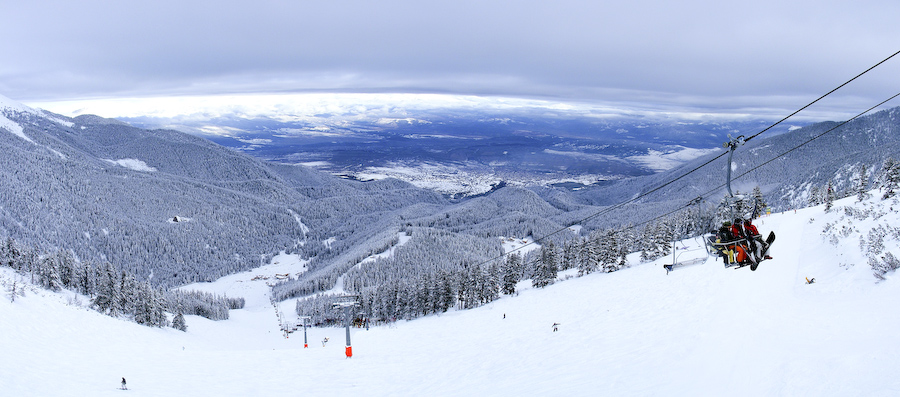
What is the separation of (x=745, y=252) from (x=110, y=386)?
27692 mm

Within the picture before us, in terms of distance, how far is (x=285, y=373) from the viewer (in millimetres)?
24141

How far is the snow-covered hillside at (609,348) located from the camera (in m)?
13.0

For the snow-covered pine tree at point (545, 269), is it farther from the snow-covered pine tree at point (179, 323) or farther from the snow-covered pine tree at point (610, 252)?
the snow-covered pine tree at point (179, 323)

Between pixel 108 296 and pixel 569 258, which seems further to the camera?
pixel 569 258

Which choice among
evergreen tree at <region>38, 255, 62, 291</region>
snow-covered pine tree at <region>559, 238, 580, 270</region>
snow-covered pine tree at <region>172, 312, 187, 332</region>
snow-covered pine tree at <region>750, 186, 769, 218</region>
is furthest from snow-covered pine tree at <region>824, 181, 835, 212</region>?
evergreen tree at <region>38, 255, 62, 291</region>

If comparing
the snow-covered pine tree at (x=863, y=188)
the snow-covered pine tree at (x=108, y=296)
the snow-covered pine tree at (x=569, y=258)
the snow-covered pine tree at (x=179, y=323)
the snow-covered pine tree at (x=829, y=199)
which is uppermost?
the snow-covered pine tree at (x=863, y=188)

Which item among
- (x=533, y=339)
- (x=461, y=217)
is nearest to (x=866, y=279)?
(x=533, y=339)

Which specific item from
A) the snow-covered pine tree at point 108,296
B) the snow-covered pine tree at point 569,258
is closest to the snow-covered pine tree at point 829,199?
the snow-covered pine tree at point 569,258

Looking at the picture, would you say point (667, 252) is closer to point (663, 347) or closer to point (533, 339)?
point (533, 339)

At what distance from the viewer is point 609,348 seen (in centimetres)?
2095

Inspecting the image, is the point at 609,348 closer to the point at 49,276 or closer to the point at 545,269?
the point at 545,269

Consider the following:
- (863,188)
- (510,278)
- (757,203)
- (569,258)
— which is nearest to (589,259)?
(510,278)

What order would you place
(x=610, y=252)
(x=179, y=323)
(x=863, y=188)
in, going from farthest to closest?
1. (x=610, y=252)
2. (x=179, y=323)
3. (x=863, y=188)

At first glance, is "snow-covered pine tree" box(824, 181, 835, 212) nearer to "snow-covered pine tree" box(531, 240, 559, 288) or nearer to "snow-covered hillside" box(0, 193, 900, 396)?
"snow-covered hillside" box(0, 193, 900, 396)
